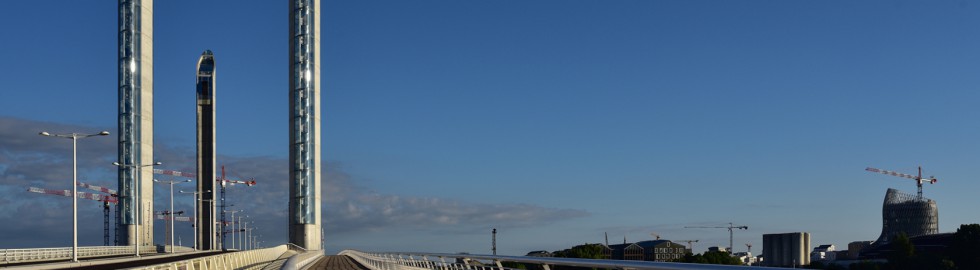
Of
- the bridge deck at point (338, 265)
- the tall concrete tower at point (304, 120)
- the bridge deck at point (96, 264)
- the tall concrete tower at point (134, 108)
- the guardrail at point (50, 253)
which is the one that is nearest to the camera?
the bridge deck at point (96, 264)

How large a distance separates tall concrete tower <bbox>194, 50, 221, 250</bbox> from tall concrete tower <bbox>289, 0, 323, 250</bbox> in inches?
850

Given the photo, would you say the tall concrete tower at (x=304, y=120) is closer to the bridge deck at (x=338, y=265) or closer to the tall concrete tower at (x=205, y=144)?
the tall concrete tower at (x=205, y=144)

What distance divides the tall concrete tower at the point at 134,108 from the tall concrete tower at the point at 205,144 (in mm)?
15407

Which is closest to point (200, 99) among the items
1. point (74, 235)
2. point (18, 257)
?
point (18, 257)

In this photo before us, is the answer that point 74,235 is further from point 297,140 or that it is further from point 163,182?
point 297,140

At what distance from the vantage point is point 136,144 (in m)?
146

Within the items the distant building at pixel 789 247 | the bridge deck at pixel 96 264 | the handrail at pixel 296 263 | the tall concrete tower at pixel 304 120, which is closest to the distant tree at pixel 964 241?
the tall concrete tower at pixel 304 120

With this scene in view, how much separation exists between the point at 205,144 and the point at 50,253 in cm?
6679

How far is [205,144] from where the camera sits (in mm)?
166250

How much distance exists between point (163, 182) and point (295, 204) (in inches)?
1160

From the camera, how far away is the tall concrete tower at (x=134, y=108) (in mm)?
144500

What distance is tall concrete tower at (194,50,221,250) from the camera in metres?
164

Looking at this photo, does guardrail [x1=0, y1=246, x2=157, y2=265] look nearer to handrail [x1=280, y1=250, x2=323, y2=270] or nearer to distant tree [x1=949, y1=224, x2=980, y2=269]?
handrail [x1=280, y1=250, x2=323, y2=270]

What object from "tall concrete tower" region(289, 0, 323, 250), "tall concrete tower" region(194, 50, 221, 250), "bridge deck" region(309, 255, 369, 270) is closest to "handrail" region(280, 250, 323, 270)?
"bridge deck" region(309, 255, 369, 270)
